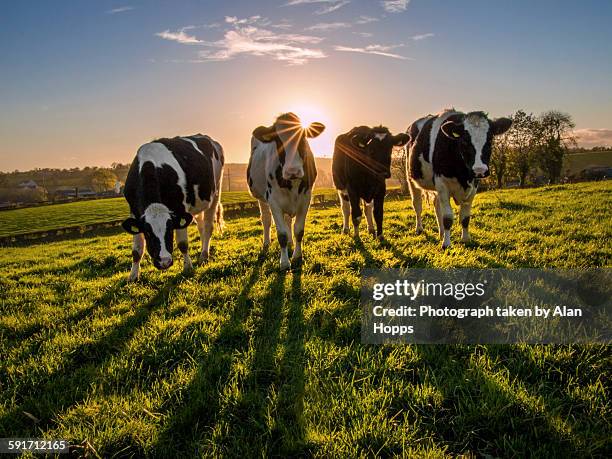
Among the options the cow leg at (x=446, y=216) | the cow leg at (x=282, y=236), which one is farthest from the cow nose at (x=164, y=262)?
the cow leg at (x=446, y=216)

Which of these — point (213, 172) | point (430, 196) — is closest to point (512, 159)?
point (430, 196)

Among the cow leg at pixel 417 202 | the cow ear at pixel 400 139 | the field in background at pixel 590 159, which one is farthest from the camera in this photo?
the field in background at pixel 590 159

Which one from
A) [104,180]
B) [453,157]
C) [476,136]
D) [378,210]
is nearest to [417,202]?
[378,210]

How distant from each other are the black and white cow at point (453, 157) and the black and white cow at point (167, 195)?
493cm

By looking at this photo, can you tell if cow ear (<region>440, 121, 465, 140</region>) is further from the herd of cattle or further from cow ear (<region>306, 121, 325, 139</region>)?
cow ear (<region>306, 121, 325, 139</region>)

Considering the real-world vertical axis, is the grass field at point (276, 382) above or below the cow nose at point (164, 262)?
below

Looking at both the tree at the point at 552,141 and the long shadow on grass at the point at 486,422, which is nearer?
the long shadow on grass at the point at 486,422

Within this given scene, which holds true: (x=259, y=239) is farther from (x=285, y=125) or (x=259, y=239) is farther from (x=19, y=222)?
(x=19, y=222)

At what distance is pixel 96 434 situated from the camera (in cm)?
290

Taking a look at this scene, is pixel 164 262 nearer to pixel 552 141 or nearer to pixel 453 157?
pixel 453 157

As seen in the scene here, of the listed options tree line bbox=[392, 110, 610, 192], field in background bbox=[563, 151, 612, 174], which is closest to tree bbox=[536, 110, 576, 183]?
tree line bbox=[392, 110, 610, 192]

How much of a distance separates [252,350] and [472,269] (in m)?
3.96

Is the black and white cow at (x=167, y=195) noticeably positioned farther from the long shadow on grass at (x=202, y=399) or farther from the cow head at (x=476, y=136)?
the cow head at (x=476, y=136)

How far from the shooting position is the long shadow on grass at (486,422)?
2.54 metres
